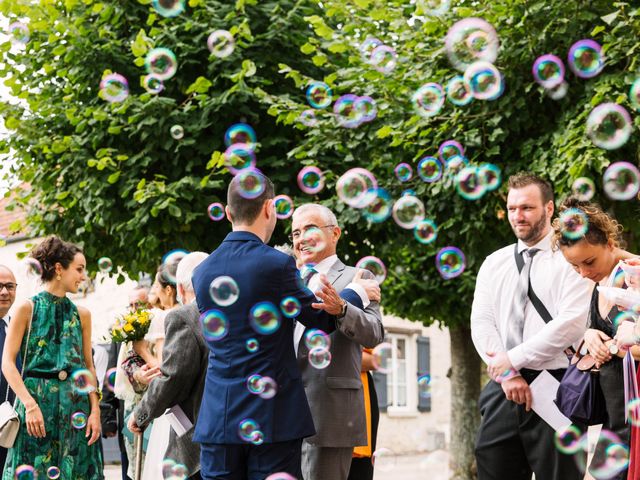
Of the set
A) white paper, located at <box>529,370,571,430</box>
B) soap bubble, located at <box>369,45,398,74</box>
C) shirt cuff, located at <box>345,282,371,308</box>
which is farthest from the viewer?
soap bubble, located at <box>369,45,398,74</box>

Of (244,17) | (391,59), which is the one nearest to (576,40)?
(391,59)

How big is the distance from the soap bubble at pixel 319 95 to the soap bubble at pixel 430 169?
1.13 m

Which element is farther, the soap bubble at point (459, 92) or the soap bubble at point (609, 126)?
the soap bubble at point (459, 92)

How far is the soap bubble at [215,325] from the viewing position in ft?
13.4

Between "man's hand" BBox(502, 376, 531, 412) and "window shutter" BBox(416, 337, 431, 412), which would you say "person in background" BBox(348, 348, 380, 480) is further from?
"window shutter" BBox(416, 337, 431, 412)

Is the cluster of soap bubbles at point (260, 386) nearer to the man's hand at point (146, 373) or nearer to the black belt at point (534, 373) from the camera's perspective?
the black belt at point (534, 373)

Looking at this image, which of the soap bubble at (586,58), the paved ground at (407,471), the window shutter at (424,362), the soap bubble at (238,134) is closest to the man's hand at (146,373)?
the soap bubble at (238,134)

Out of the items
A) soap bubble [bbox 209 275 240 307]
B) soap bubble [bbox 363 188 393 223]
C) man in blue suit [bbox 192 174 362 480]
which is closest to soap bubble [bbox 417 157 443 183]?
soap bubble [bbox 363 188 393 223]

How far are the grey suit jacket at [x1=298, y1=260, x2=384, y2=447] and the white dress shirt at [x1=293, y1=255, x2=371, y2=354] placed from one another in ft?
0.16

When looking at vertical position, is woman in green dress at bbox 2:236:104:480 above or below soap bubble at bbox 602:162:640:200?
below

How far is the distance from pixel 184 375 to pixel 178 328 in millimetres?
256

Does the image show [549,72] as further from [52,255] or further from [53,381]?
[53,381]

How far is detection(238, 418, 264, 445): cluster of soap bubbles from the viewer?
3951 mm

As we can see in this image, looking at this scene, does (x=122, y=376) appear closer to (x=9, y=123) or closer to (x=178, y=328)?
(x=178, y=328)
